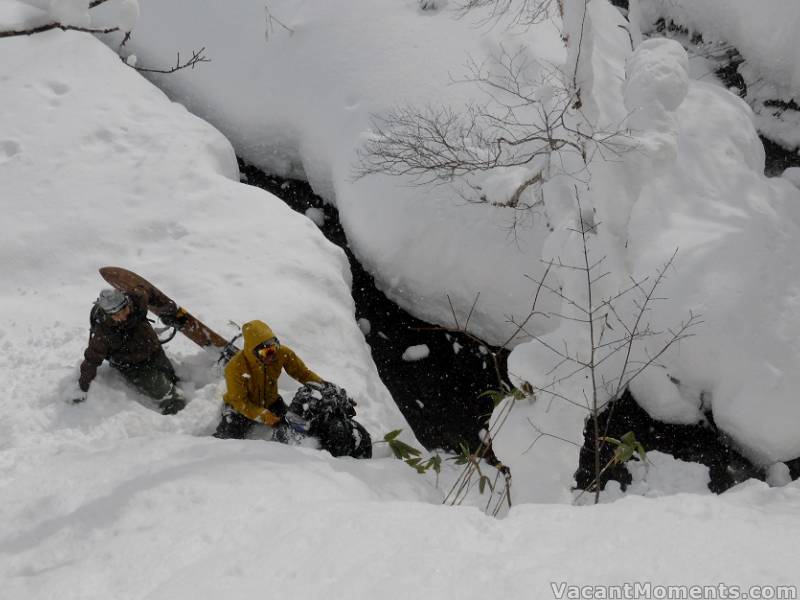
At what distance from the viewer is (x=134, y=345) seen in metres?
4.63

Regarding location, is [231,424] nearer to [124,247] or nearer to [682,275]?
[124,247]

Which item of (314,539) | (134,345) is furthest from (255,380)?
(314,539)

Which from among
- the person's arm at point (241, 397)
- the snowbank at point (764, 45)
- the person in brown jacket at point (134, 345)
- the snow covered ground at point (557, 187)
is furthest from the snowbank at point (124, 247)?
the snowbank at point (764, 45)

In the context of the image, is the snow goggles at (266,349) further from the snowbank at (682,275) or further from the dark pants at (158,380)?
the snowbank at (682,275)

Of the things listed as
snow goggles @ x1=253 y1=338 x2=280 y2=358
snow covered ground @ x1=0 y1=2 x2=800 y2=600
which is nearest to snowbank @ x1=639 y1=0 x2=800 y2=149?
snow covered ground @ x1=0 y1=2 x2=800 y2=600

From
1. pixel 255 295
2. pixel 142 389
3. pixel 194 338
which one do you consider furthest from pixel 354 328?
pixel 142 389

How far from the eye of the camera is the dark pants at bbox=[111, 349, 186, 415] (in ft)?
15.7

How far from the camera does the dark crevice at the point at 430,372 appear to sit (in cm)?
690

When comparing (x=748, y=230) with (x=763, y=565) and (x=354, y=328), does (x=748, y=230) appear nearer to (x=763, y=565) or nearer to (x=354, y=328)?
(x=354, y=328)

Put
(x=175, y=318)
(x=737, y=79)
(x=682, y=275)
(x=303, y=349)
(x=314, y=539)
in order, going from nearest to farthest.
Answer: (x=314, y=539), (x=175, y=318), (x=303, y=349), (x=682, y=275), (x=737, y=79)

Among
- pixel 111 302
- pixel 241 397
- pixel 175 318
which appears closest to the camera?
pixel 111 302

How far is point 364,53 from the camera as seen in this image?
28.2 feet

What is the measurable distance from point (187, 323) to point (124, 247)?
1.66 meters

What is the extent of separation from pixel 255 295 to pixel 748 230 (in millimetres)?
5084
